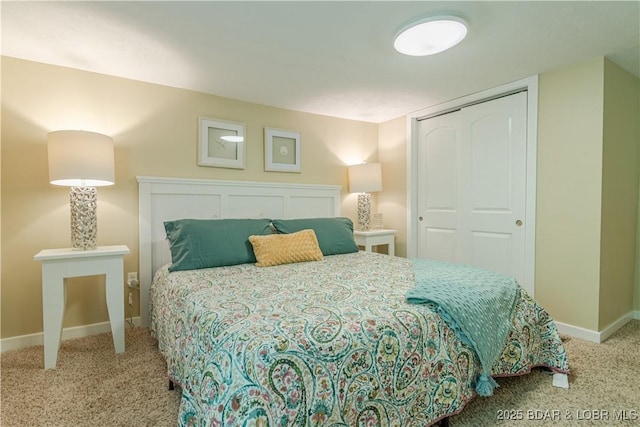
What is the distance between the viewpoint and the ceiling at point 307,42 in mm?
1730

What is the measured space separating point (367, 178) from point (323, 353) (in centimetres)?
278

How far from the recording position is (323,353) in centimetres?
106

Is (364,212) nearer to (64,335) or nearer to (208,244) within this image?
(208,244)

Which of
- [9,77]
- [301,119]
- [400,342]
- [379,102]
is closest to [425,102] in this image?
[379,102]

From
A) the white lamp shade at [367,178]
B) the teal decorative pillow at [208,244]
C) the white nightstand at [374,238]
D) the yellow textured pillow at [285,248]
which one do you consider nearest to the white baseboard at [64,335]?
the teal decorative pillow at [208,244]

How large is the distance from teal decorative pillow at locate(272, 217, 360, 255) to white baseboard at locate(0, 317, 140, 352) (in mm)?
1484

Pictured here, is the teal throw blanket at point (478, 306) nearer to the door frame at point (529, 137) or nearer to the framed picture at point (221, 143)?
the door frame at point (529, 137)

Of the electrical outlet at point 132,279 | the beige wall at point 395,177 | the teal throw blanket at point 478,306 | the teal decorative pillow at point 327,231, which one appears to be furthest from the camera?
the beige wall at point 395,177

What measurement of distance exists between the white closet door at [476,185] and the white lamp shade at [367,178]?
0.49 m

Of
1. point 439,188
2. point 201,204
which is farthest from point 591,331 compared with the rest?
point 201,204

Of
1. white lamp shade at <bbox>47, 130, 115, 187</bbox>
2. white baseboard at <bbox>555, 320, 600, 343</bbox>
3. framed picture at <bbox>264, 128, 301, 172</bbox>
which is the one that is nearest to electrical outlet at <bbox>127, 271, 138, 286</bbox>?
white lamp shade at <bbox>47, 130, 115, 187</bbox>

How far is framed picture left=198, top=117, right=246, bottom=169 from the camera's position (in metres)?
2.92

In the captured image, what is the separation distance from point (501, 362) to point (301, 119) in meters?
2.86

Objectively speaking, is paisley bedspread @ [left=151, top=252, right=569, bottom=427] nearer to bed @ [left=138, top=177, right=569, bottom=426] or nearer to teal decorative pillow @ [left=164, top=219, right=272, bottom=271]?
bed @ [left=138, top=177, right=569, bottom=426]
